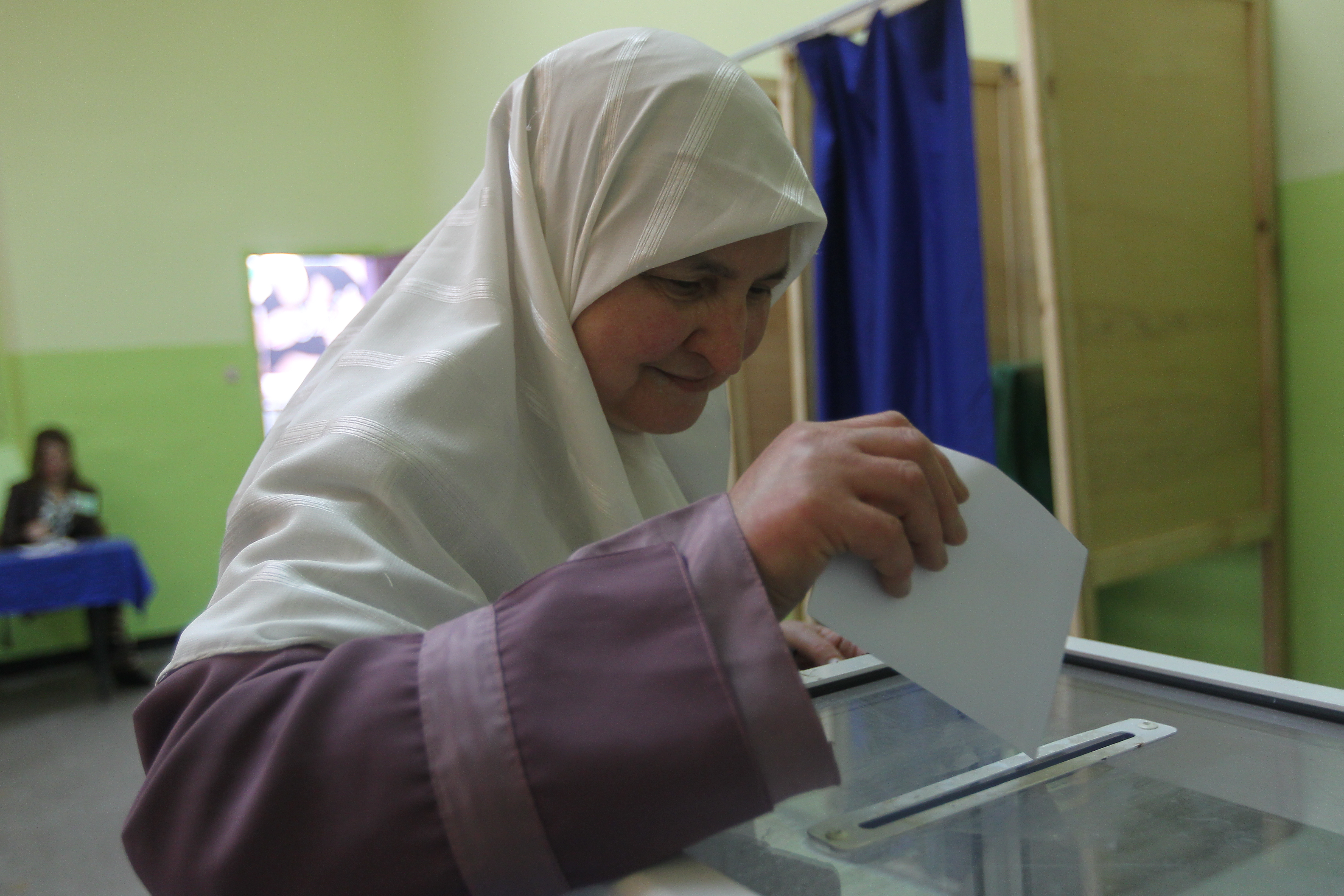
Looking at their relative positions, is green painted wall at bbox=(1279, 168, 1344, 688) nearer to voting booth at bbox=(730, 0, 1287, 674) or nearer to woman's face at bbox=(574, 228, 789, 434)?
voting booth at bbox=(730, 0, 1287, 674)

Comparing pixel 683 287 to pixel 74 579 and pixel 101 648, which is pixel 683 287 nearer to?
pixel 74 579

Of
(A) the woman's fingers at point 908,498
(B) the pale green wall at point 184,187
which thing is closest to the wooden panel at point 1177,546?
(A) the woman's fingers at point 908,498

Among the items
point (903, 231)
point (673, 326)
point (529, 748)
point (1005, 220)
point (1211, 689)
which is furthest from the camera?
point (1005, 220)

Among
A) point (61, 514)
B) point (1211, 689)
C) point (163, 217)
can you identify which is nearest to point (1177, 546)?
point (1211, 689)

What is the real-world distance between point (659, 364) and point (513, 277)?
0.15 meters

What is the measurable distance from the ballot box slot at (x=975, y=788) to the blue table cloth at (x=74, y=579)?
14.3 ft

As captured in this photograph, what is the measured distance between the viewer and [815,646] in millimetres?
952

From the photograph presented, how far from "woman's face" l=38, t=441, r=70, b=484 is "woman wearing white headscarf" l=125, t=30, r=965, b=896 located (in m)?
4.35

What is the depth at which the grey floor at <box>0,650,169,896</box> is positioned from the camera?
244 centimetres

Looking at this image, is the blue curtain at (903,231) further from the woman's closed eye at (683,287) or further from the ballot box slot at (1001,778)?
the ballot box slot at (1001,778)

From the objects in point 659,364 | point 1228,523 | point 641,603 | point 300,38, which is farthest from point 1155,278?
point 300,38

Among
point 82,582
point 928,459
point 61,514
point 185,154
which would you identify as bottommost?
point 82,582

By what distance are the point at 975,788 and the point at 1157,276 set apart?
123cm

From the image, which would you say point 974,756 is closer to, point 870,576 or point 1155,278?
point 870,576
